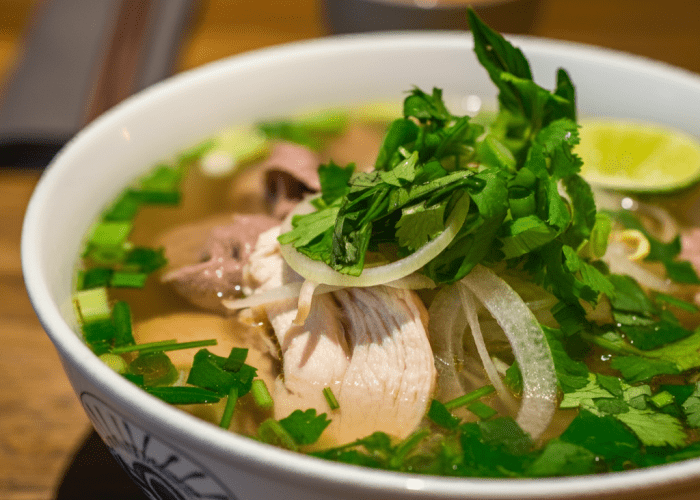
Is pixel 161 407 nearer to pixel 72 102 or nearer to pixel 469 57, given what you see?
pixel 469 57

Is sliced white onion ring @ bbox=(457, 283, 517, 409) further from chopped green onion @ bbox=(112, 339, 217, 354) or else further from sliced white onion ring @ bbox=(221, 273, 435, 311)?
chopped green onion @ bbox=(112, 339, 217, 354)

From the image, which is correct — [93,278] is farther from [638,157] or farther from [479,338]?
[638,157]

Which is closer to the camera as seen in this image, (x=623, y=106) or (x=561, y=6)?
(x=623, y=106)

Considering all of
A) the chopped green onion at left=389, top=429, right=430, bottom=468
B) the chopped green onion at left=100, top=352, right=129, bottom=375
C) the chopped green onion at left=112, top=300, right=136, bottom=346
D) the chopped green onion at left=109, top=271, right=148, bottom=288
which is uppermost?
the chopped green onion at left=389, top=429, right=430, bottom=468

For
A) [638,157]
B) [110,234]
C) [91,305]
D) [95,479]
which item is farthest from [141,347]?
[638,157]

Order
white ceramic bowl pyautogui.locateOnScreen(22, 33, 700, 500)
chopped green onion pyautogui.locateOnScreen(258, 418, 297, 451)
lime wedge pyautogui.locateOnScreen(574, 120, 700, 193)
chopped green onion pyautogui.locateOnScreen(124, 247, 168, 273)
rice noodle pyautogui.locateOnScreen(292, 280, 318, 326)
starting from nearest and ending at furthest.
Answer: white ceramic bowl pyautogui.locateOnScreen(22, 33, 700, 500), chopped green onion pyautogui.locateOnScreen(258, 418, 297, 451), rice noodle pyautogui.locateOnScreen(292, 280, 318, 326), chopped green onion pyautogui.locateOnScreen(124, 247, 168, 273), lime wedge pyautogui.locateOnScreen(574, 120, 700, 193)

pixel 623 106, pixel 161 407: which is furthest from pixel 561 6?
pixel 161 407

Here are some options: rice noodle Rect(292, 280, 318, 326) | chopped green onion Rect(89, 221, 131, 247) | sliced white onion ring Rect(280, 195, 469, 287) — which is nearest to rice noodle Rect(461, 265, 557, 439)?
sliced white onion ring Rect(280, 195, 469, 287)

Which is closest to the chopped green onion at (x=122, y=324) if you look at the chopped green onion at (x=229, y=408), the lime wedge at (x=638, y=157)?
the chopped green onion at (x=229, y=408)
